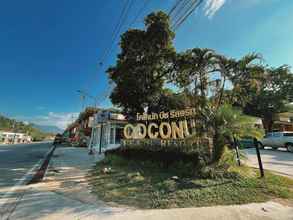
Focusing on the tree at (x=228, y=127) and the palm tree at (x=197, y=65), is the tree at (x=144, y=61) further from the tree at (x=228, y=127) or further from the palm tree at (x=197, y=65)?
the tree at (x=228, y=127)

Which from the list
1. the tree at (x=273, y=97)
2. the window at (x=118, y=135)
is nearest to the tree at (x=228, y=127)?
A: the window at (x=118, y=135)

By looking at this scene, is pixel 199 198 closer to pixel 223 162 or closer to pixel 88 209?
pixel 223 162

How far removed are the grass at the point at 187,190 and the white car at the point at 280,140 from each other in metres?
11.0

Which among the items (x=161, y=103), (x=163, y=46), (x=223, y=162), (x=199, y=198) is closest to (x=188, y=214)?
(x=199, y=198)

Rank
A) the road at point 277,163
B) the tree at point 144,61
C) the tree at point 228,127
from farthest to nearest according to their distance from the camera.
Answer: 1. the tree at point 144,61
2. the road at point 277,163
3. the tree at point 228,127

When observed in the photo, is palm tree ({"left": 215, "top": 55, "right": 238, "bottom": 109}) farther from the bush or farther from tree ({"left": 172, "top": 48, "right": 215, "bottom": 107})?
the bush

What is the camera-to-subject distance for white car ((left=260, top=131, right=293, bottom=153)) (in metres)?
14.5

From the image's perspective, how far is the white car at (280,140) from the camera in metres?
14.5

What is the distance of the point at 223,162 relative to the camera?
646cm

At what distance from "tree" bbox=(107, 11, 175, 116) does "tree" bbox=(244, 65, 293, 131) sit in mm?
20297

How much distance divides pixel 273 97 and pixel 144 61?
980 inches

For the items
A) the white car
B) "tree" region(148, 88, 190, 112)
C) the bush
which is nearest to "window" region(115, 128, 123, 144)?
"tree" region(148, 88, 190, 112)

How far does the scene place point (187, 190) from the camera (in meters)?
5.07

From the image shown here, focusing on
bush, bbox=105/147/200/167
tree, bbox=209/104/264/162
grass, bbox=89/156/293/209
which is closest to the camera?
grass, bbox=89/156/293/209
